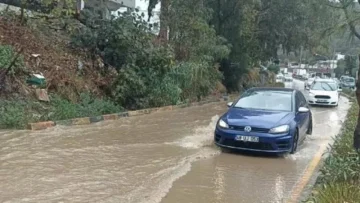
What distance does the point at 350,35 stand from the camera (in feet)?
54.6

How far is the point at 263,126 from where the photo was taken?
9.98 metres

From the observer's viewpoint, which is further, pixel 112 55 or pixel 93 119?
pixel 112 55

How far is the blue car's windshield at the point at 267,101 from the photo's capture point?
36.8 ft

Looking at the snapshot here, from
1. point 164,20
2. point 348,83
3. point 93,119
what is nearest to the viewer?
point 93,119

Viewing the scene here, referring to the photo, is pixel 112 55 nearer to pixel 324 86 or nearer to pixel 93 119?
pixel 93 119

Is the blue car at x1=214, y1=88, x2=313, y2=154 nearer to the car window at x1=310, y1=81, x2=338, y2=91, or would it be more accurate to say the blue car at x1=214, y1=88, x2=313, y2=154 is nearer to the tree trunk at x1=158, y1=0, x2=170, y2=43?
the tree trunk at x1=158, y1=0, x2=170, y2=43

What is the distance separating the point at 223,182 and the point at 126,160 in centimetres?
218

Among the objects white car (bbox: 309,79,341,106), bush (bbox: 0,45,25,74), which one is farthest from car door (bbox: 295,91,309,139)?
white car (bbox: 309,79,341,106)

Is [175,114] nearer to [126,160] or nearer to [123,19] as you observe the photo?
[123,19]

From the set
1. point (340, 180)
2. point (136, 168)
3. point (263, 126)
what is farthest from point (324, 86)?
point (340, 180)

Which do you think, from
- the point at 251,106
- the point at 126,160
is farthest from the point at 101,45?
the point at 126,160

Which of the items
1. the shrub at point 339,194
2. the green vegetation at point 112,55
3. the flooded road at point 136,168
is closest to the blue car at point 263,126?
the flooded road at point 136,168

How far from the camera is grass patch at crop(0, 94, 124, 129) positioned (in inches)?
489

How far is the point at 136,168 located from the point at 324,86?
21.6m
